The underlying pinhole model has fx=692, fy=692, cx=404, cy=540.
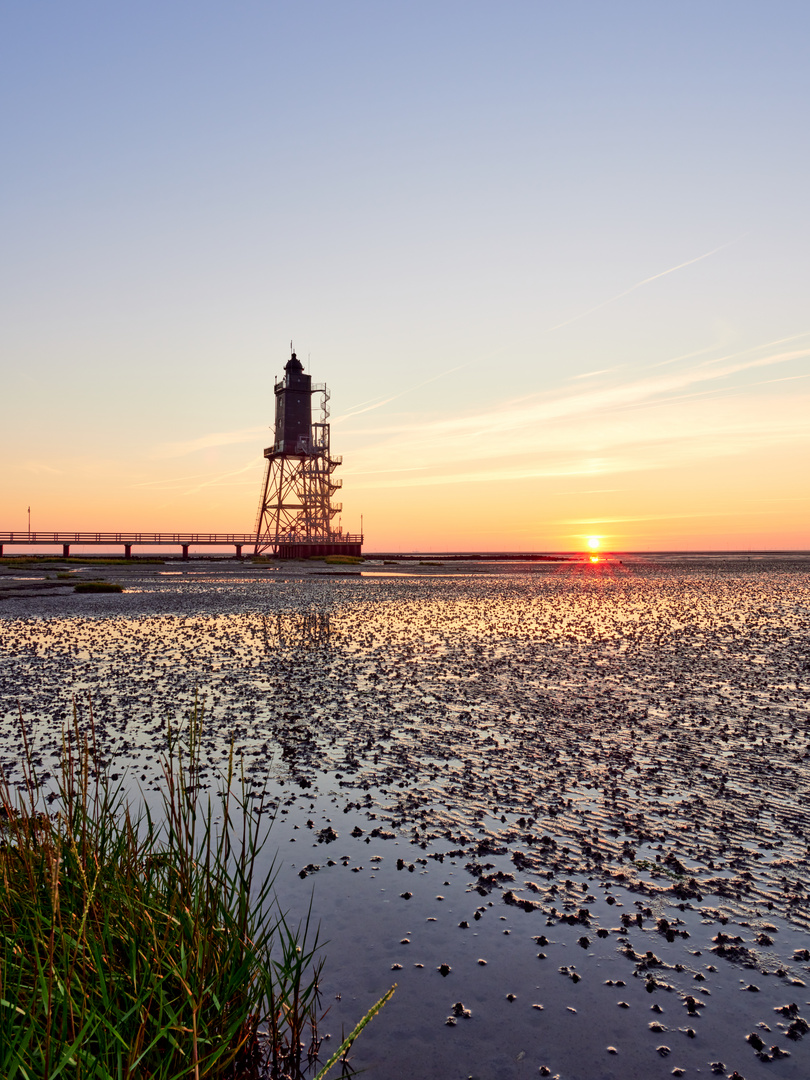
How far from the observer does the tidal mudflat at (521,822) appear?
17.1 feet

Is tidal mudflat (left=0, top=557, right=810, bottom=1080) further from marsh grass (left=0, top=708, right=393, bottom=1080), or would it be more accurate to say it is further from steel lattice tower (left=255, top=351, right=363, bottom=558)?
steel lattice tower (left=255, top=351, right=363, bottom=558)

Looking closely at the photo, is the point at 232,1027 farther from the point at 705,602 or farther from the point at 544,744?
the point at 705,602

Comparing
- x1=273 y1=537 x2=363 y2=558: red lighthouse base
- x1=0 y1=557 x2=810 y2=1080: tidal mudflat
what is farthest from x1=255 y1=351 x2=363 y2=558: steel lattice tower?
x1=0 y1=557 x2=810 y2=1080: tidal mudflat

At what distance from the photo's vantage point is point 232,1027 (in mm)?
4027

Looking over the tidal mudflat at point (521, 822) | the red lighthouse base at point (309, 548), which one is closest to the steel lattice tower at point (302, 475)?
the red lighthouse base at point (309, 548)

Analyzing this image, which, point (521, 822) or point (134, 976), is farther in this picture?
point (521, 822)

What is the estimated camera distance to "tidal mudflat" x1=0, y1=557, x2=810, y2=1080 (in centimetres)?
521

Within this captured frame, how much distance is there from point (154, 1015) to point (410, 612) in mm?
30941

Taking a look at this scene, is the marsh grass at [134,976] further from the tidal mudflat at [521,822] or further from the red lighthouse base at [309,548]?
the red lighthouse base at [309,548]

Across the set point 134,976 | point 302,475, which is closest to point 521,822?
point 134,976

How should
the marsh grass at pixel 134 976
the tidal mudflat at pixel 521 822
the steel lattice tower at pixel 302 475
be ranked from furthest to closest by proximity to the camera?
the steel lattice tower at pixel 302 475
the tidal mudflat at pixel 521 822
the marsh grass at pixel 134 976

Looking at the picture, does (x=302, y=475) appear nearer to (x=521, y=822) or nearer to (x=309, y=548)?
(x=309, y=548)

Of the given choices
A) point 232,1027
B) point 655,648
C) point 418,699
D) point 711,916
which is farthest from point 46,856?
point 655,648

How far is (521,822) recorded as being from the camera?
8.91m
